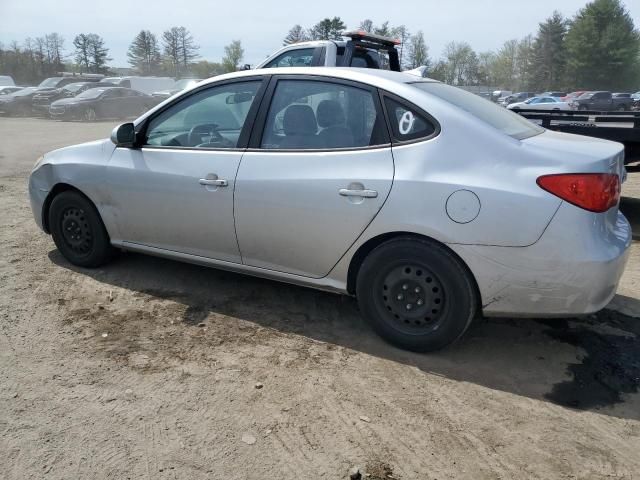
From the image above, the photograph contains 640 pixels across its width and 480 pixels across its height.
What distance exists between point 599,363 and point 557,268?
845mm

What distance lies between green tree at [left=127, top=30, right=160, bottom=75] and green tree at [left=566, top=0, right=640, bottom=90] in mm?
57664

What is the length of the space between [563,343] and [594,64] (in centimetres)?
8442

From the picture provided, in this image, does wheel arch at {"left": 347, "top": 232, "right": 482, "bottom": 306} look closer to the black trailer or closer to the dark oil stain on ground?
Result: the dark oil stain on ground

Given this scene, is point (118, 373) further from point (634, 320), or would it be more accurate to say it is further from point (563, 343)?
point (634, 320)

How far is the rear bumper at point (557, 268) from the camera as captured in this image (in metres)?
2.91

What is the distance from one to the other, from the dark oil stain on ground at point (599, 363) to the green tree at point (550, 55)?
88.0m

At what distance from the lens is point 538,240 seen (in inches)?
116

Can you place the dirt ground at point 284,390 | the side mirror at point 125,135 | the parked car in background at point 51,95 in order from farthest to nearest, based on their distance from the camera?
1. the parked car in background at point 51,95
2. the side mirror at point 125,135
3. the dirt ground at point 284,390

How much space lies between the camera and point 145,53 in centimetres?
7488

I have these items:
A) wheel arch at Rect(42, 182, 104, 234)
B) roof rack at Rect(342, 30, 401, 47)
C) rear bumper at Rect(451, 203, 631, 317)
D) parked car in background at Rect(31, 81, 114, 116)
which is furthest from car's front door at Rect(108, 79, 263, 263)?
parked car in background at Rect(31, 81, 114, 116)

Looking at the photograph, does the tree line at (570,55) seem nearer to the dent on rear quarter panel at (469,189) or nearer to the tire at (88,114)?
the tire at (88,114)

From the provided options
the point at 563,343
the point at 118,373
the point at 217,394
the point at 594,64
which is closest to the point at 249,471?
the point at 217,394

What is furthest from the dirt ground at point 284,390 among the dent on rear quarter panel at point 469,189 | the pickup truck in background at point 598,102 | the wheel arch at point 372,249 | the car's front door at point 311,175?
the pickup truck in background at point 598,102

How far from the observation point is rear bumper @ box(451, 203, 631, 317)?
2914mm
